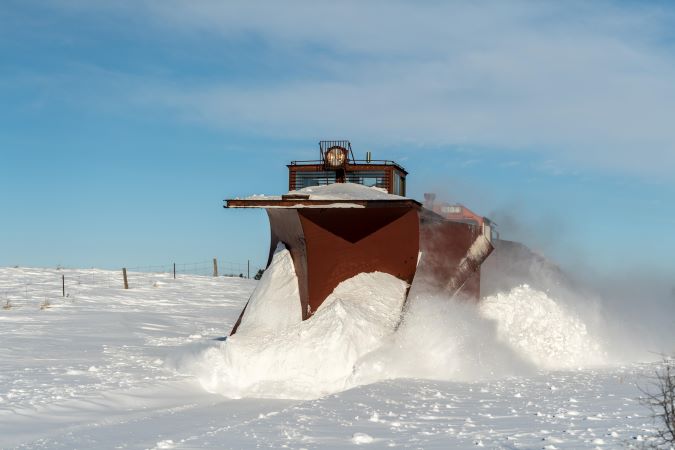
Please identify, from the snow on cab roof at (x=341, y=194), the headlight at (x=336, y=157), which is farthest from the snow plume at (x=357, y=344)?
the headlight at (x=336, y=157)

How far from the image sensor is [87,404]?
24.5 feet

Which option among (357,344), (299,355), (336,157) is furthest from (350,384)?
(336,157)

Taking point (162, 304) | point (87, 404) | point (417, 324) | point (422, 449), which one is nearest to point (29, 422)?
point (87, 404)

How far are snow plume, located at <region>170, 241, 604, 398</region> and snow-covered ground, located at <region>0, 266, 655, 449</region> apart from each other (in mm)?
20

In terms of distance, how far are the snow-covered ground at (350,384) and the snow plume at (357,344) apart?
0.06 ft

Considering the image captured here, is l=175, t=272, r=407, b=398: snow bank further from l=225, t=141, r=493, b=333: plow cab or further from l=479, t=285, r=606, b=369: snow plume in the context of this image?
l=479, t=285, r=606, b=369: snow plume

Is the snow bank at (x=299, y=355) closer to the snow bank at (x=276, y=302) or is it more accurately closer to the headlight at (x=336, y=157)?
the snow bank at (x=276, y=302)

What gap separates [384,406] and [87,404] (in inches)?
112

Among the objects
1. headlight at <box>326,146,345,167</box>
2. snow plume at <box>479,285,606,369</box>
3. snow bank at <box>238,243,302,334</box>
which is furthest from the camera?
headlight at <box>326,146,345,167</box>

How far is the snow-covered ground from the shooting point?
20.3ft

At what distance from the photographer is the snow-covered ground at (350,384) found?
20.3 ft

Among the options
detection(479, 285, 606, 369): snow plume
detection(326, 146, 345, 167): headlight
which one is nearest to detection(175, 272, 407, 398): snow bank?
detection(479, 285, 606, 369): snow plume

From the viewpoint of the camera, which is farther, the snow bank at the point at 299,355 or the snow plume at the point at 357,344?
the snow plume at the point at 357,344

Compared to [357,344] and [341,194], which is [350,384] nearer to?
[357,344]
